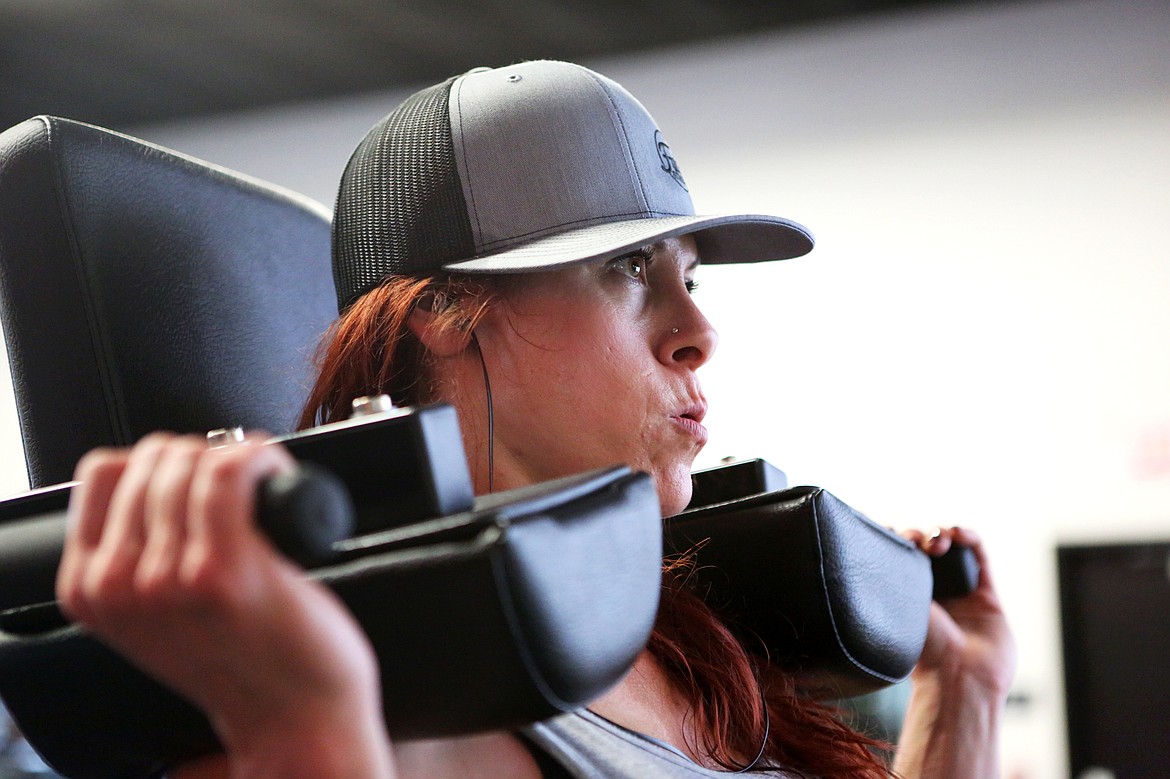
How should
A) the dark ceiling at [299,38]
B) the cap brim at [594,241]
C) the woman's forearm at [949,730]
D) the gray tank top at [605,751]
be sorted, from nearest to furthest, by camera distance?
1. the gray tank top at [605,751]
2. the cap brim at [594,241]
3. the woman's forearm at [949,730]
4. the dark ceiling at [299,38]

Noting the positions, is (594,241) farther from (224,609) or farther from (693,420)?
(224,609)

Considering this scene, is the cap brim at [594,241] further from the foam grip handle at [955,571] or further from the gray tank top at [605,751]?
the foam grip handle at [955,571]

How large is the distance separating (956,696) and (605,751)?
607mm

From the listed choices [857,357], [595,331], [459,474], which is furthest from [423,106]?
[857,357]

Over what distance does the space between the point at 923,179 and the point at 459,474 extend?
277cm

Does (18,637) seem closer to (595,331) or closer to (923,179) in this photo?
(595,331)

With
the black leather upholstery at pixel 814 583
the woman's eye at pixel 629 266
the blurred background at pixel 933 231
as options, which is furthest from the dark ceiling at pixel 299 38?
the black leather upholstery at pixel 814 583

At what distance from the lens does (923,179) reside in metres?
3.04

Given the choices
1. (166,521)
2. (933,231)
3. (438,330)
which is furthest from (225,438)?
(933,231)

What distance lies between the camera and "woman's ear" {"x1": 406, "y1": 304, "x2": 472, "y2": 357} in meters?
0.88

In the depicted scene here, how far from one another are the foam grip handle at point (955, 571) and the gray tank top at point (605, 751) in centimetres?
50

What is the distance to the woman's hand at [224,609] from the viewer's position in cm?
38

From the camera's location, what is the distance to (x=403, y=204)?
0.89m

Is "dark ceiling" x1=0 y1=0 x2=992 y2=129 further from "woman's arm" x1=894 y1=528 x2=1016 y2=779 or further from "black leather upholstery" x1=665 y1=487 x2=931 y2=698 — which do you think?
"black leather upholstery" x1=665 y1=487 x2=931 y2=698
